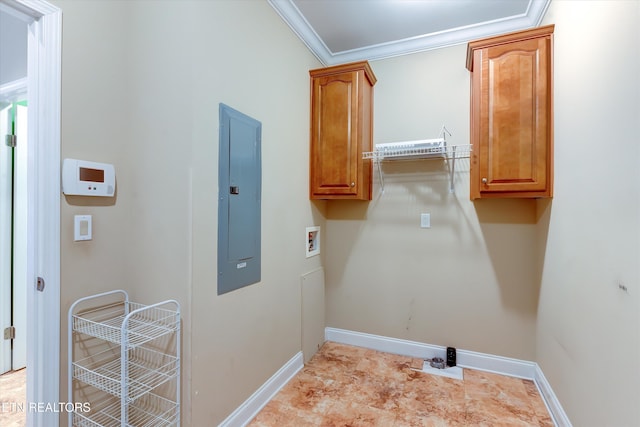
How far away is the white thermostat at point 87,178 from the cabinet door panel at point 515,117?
7.58 ft

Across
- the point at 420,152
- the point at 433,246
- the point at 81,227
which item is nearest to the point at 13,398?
the point at 81,227

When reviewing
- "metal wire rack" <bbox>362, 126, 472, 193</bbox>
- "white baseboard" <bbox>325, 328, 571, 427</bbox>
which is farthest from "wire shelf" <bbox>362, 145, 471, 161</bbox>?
"white baseboard" <bbox>325, 328, 571, 427</bbox>

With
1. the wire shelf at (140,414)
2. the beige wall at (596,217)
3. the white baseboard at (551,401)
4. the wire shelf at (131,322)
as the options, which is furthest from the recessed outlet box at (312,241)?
the white baseboard at (551,401)

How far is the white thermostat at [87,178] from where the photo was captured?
4.45ft

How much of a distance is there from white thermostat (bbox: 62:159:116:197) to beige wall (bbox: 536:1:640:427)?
228cm

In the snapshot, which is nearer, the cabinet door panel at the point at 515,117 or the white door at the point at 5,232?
the cabinet door panel at the point at 515,117

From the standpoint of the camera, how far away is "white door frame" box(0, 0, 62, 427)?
1298mm

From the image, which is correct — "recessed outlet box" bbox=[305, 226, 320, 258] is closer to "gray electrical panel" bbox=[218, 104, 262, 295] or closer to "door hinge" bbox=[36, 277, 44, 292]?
"gray electrical panel" bbox=[218, 104, 262, 295]

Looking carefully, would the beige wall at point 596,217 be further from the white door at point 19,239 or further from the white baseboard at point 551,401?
the white door at point 19,239

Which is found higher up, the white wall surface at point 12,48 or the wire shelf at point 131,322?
the white wall surface at point 12,48

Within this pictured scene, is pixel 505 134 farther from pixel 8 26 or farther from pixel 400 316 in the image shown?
pixel 8 26

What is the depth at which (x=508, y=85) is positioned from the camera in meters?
2.07

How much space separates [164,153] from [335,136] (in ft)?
4.71

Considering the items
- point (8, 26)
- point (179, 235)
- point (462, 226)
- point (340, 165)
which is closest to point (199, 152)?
point (179, 235)
